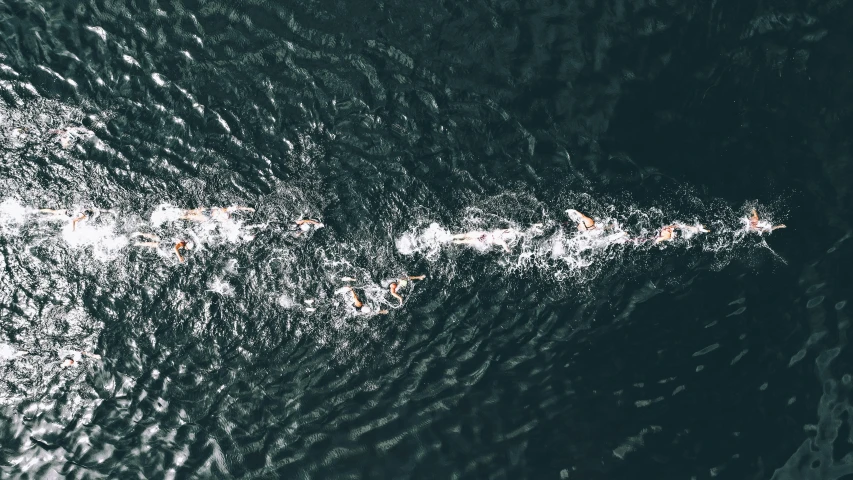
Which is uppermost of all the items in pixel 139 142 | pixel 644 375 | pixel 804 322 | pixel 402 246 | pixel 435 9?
pixel 435 9

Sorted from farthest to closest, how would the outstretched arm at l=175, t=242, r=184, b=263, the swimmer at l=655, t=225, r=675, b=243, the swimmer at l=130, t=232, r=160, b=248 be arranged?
the swimmer at l=655, t=225, r=675, b=243 → the swimmer at l=130, t=232, r=160, b=248 → the outstretched arm at l=175, t=242, r=184, b=263

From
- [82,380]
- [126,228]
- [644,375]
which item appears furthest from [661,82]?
[82,380]

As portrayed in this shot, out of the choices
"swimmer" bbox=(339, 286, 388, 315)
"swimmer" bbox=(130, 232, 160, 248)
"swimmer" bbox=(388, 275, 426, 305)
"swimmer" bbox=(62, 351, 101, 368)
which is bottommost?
"swimmer" bbox=(62, 351, 101, 368)

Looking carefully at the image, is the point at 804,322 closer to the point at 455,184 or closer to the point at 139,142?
the point at 455,184

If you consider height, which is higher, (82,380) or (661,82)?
(661,82)

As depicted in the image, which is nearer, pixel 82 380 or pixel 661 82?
pixel 82 380

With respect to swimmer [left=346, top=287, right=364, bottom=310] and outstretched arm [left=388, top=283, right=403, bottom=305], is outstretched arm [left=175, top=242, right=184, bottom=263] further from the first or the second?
outstretched arm [left=388, top=283, right=403, bottom=305]

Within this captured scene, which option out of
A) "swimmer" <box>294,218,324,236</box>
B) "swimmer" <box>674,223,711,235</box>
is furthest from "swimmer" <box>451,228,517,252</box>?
"swimmer" <box>674,223,711,235</box>

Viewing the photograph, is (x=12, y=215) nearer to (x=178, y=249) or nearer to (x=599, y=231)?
(x=178, y=249)
